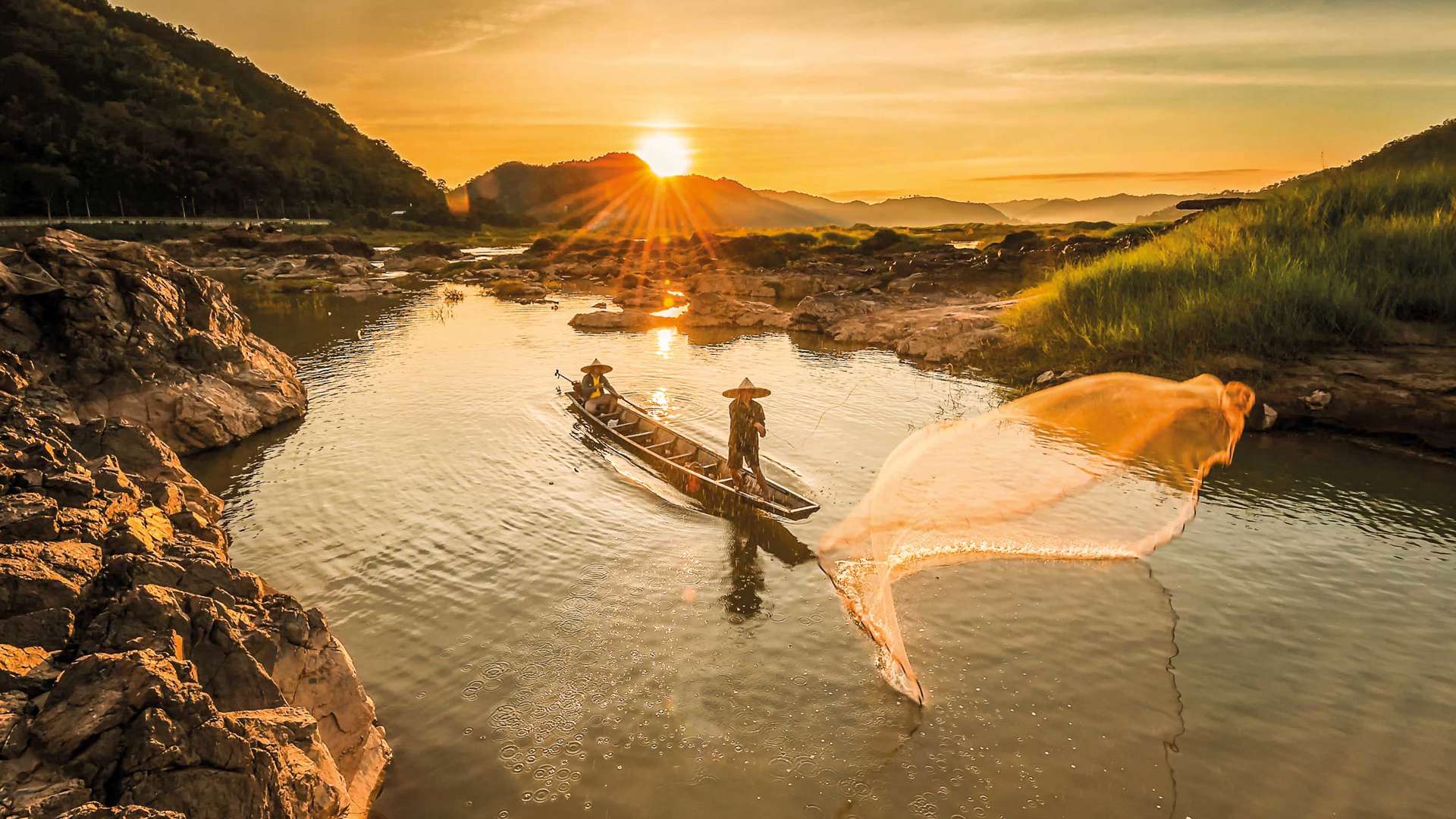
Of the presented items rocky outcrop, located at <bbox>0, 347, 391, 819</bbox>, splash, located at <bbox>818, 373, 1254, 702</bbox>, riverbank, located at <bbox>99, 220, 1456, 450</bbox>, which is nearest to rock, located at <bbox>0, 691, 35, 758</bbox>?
rocky outcrop, located at <bbox>0, 347, 391, 819</bbox>

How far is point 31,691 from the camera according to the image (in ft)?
17.6

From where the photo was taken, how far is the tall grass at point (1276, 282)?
20594 millimetres

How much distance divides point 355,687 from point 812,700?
5687mm

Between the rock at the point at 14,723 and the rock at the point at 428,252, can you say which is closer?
the rock at the point at 14,723

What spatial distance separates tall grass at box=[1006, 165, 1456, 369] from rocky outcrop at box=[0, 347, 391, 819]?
24420 mm

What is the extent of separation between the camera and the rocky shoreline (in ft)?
16.1

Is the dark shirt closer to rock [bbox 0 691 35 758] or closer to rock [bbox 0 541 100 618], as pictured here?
rock [bbox 0 541 100 618]

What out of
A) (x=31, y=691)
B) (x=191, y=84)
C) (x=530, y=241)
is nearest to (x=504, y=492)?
(x=31, y=691)

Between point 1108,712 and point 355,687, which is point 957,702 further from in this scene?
point 355,687

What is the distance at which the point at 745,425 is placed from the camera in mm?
14984

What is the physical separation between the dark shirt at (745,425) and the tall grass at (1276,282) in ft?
50.9

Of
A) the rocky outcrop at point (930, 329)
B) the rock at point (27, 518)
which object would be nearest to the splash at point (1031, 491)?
the rock at point (27, 518)

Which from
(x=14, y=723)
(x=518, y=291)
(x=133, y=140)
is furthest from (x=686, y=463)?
(x=133, y=140)

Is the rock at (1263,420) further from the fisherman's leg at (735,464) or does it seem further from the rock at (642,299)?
the rock at (642,299)
